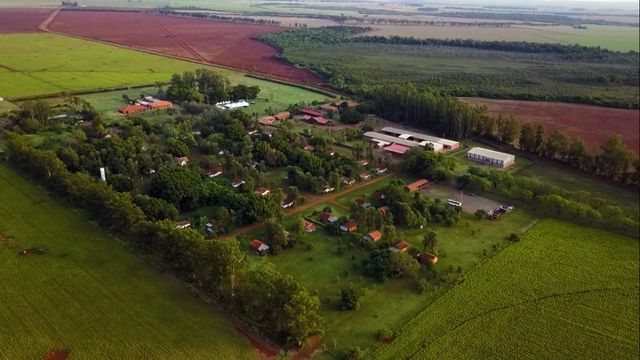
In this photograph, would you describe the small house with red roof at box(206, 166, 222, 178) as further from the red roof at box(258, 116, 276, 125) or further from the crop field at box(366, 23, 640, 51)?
the crop field at box(366, 23, 640, 51)

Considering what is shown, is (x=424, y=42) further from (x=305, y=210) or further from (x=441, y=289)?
(x=441, y=289)

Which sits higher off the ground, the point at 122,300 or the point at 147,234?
the point at 147,234

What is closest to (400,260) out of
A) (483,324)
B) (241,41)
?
(483,324)

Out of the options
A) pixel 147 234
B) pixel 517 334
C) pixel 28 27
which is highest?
pixel 28 27

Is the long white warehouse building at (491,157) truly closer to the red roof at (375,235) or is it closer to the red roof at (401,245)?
the red roof at (375,235)

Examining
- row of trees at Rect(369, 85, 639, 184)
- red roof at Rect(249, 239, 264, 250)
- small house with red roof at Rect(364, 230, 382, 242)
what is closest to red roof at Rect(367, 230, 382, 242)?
small house with red roof at Rect(364, 230, 382, 242)

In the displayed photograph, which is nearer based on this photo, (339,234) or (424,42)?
(339,234)

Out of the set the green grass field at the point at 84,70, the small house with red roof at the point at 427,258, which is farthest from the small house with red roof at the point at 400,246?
the green grass field at the point at 84,70
